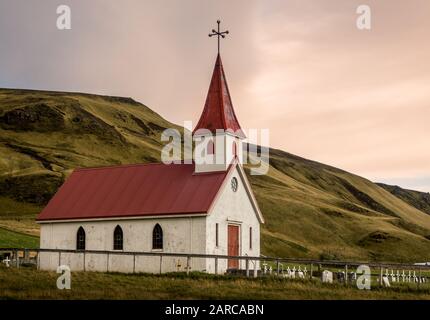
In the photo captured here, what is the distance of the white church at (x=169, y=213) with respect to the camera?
44.9m

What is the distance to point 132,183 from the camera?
5062 cm

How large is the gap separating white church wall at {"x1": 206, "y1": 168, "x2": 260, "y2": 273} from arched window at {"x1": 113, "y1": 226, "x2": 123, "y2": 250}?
6775 mm

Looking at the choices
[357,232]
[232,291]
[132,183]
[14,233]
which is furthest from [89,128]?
[232,291]

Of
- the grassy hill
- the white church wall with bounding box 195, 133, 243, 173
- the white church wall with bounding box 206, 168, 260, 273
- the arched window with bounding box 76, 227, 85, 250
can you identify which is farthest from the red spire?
the grassy hill

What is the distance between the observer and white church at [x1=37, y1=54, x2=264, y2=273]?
44.9 m

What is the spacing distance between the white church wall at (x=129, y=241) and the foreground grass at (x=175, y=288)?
26.8ft

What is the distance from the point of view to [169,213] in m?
45.3

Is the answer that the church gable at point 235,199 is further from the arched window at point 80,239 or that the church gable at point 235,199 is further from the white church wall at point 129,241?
the arched window at point 80,239

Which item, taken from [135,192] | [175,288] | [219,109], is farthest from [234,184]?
[175,288]

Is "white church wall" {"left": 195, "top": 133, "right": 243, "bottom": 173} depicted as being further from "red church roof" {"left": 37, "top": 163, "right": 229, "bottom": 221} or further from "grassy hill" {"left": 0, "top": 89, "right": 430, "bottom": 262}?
"grassy hill" {"left": 0, "top": 89, "right": 430, "bottom": 262}

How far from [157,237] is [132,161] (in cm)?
11275

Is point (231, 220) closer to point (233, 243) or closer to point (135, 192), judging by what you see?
point (233, 243)
